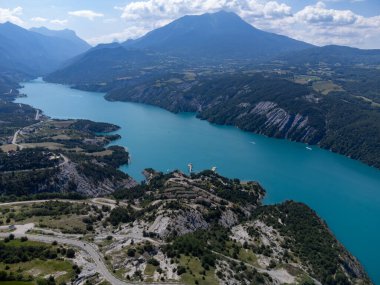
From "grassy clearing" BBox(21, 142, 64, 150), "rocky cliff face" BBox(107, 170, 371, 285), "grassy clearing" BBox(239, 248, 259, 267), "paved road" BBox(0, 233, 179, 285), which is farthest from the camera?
"grassy clearing" BBox(21, 142, 64, 150)

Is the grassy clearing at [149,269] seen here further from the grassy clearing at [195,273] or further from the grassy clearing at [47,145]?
the grassy clearing at [47,145]

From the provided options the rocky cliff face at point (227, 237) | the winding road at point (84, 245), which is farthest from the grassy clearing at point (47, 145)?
the winding road at point (84, 245)

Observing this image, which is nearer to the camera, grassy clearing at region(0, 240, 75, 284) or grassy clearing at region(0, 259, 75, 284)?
grassy clearing at region(0, 240, 75, 284)

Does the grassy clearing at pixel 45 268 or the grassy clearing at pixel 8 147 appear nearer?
the grassy clearing at pixel 45 268

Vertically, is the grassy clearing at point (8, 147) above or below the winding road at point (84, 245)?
below

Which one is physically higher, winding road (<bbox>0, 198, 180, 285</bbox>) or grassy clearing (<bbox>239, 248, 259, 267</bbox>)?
winding road (<bbox>0, 198, 180, 285</bbox>)

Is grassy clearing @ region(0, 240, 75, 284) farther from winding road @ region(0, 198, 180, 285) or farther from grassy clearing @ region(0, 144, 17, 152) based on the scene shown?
grassy clearing @ region(0, 144, 17, 152)

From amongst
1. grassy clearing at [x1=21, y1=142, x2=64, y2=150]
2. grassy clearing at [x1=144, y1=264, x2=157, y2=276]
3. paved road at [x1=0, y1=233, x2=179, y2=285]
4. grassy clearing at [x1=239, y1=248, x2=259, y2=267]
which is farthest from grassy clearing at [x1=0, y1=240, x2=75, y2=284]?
grassy clearing at [x1=21, y1=142, x2=64, y2=150]

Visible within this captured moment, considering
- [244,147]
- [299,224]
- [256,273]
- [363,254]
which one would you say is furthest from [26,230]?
[244,147]

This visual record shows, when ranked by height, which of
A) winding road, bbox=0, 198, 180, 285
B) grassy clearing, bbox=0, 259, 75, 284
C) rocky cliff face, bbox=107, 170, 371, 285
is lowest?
rocky cliff face, bbox=107, 170, 371, 285

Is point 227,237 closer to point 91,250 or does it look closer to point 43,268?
point 91,250
